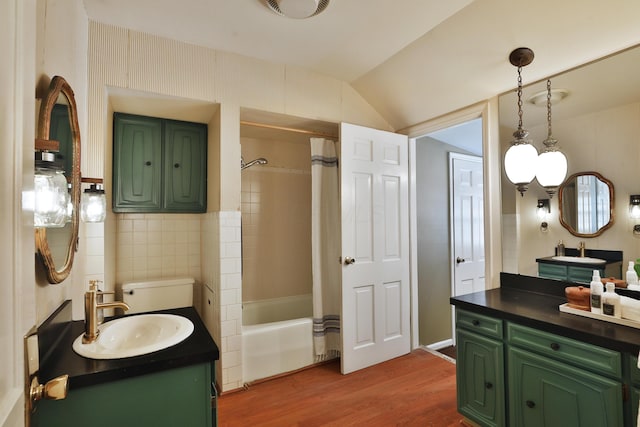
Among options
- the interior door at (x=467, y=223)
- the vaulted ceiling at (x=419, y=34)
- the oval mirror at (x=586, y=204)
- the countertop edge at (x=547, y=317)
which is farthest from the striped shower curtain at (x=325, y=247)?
the oval mirror at (x=586, y=204)

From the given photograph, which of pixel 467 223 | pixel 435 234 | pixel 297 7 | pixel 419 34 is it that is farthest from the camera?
pixel 467 223

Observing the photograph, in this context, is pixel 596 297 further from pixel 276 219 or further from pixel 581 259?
pixel 276 219

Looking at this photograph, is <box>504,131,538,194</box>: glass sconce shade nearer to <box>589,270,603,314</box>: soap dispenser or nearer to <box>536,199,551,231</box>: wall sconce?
A: <box>536,199,551,231</box>: wall sconce

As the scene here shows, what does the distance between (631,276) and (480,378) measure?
0.98 m

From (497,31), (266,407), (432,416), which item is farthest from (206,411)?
(497,31)

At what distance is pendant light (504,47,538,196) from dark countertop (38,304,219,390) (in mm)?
1975

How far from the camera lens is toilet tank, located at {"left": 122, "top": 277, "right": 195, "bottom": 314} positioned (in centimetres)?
259

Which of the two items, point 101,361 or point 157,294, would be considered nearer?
point 101,361

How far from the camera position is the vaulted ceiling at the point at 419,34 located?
1757 mm

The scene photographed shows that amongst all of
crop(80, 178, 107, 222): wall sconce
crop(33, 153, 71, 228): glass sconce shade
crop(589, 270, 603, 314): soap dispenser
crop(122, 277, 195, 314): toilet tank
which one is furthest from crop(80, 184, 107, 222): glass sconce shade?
crop(589, 270, 603, 314): soap dispenser

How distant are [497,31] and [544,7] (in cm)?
25

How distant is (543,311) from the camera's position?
1715 mm

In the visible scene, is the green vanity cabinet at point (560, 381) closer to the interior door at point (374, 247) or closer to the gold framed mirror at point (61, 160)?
the interior door at point (374, 247)

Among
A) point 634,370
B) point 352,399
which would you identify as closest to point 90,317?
point 352,399
